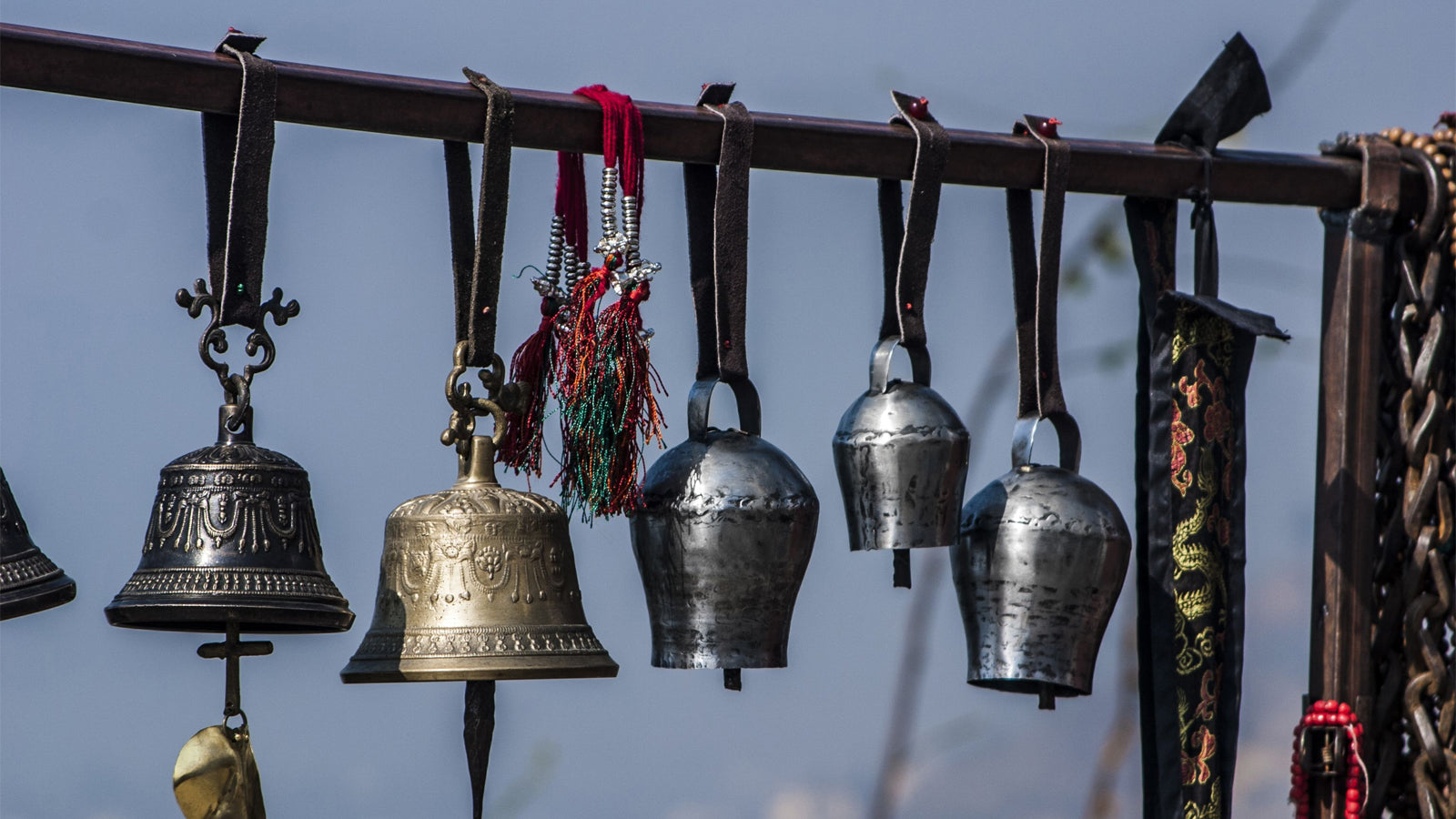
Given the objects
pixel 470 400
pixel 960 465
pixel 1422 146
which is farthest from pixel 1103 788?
pixel 470 400

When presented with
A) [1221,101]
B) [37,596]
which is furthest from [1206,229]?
[37,596]

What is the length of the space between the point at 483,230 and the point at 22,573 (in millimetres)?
893

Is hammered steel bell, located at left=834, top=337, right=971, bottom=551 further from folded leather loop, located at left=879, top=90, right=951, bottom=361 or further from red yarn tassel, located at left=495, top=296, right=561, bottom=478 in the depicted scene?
red yarn tassel, located at left=495, top=296, right=561, bottom=478

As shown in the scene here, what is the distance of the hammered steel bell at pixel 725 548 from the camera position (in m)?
3.75

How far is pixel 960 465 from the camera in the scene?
3938 mm

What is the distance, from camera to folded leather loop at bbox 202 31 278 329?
349 centimetres

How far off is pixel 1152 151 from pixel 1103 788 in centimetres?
130

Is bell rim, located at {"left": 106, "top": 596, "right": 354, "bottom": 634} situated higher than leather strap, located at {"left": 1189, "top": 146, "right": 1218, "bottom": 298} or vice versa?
leather strap, located at {"left": 1189, "top": 146, "right": 1218, "bottom": 298}

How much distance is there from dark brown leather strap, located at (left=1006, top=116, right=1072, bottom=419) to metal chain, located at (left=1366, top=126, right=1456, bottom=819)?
2.70 feet

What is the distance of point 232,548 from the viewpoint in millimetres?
3494

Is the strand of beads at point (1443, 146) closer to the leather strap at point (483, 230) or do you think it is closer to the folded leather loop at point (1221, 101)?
the folded leather loop at point (1221, 101)

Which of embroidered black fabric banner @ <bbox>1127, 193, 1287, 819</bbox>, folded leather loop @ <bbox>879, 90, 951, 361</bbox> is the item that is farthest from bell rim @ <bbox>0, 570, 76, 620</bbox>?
embroidered black fabric banner @ <bbox>1127, 193, 1287, 819</bbox>

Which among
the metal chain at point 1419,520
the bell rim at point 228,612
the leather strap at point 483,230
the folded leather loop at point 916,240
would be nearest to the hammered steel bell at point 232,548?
the bell rim at point 228,612

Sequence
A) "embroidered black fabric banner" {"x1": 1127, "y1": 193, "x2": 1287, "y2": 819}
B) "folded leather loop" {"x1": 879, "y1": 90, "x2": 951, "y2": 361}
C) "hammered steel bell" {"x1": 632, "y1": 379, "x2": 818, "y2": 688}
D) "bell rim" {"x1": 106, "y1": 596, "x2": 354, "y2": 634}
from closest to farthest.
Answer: "bell rim" {"x1": 106, "y1": 596, "x2": 354, "y2": 634} < "hammered steel bell" {"x1": 632, "y1": 379, "x2": 818, "y2": 688} < "folded leather loop" {"x1": 879, "y1": 90, "x2": 951, "y2": 361} < "embroidered black fabric banner" {"x1": 1127, "y1": 193, "x2": 1287, "y2": 819}
